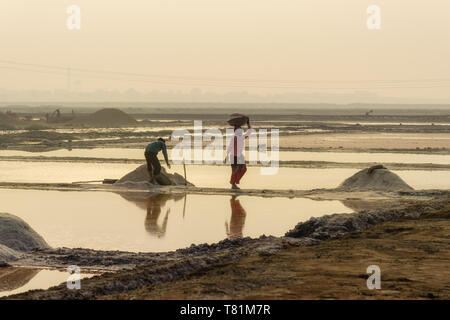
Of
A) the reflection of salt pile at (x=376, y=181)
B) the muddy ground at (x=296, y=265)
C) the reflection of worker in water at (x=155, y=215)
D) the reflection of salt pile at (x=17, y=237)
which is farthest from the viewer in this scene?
the reflection of salt pile at (x=376, y=181)

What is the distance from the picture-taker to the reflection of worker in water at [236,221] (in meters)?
13.1

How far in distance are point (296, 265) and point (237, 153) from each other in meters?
9.88

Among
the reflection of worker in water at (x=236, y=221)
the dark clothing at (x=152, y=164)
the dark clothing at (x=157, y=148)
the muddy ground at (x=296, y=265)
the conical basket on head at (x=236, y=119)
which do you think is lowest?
the reflection of worker in water at (x=236, y=221)

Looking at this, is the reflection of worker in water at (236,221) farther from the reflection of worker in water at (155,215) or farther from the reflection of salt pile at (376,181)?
the reflection of salt pile at (376,181)

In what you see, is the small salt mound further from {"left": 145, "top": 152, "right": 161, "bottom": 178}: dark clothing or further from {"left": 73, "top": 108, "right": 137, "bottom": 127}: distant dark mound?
{"left": 73, "top": 108, "right": 137, "bottom": 127}: distant dark mound

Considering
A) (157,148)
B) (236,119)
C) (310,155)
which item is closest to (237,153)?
(236,119)

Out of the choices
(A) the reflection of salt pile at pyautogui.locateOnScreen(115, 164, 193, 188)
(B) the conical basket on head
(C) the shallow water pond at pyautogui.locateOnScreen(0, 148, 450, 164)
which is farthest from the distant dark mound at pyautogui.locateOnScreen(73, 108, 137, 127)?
(B) the conical basket on head

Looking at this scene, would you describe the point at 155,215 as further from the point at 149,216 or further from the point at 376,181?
the point at 376,181

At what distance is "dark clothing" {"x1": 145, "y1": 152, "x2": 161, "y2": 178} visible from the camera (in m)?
19.3

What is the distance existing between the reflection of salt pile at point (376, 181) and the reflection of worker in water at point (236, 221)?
3.54m

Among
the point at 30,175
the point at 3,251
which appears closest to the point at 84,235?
the point at 3,251

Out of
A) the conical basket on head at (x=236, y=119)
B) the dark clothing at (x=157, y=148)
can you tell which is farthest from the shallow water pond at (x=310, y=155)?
the dark clothing at (x=157, y=148)

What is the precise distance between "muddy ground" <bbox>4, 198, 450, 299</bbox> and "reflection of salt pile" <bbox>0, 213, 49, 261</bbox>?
0.34m
